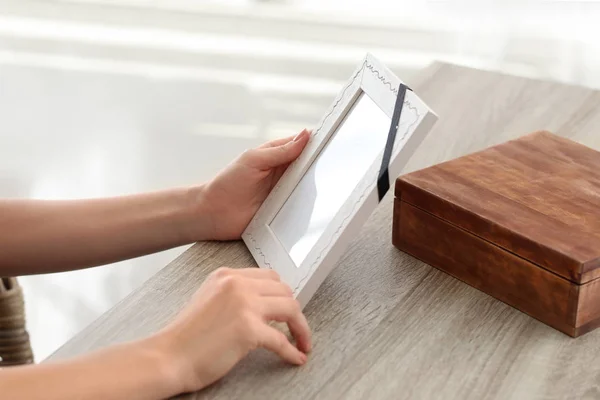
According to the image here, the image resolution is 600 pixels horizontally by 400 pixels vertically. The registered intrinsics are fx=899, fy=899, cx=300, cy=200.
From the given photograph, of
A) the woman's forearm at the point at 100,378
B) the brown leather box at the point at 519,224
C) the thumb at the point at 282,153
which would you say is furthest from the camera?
the thumb at the point at 282,153

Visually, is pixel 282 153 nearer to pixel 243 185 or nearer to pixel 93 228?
pixel 243 185

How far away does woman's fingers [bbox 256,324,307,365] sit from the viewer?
2.69 ft

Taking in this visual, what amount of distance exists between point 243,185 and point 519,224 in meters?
0.33

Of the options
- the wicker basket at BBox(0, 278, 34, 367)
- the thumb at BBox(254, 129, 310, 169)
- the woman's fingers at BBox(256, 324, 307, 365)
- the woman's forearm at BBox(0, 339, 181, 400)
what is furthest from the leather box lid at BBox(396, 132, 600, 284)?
the wicker basket at BBox(0, 278, 34, 367)

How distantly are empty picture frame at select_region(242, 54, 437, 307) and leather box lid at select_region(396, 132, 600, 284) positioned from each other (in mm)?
86

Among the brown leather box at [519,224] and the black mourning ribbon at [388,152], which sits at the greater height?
the black mourning ribbon at [388,152]

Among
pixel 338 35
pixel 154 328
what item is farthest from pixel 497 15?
pixel 154 328

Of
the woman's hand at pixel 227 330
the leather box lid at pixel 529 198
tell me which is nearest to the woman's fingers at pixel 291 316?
the woman's hand at pixel 227 330

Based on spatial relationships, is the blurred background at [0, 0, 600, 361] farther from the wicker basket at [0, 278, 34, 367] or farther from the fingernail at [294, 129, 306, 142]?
the fingernail at [294, 129, 306, 142]

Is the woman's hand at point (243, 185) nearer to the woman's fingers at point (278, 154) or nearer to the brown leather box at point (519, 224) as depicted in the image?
the woman's fingers at point (278, 154)

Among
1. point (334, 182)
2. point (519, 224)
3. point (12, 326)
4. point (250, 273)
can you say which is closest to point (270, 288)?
point (250, 273)

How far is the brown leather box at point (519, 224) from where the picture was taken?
2.84ft

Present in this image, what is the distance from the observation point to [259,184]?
1.08 m

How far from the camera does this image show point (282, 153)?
41.1 inches
